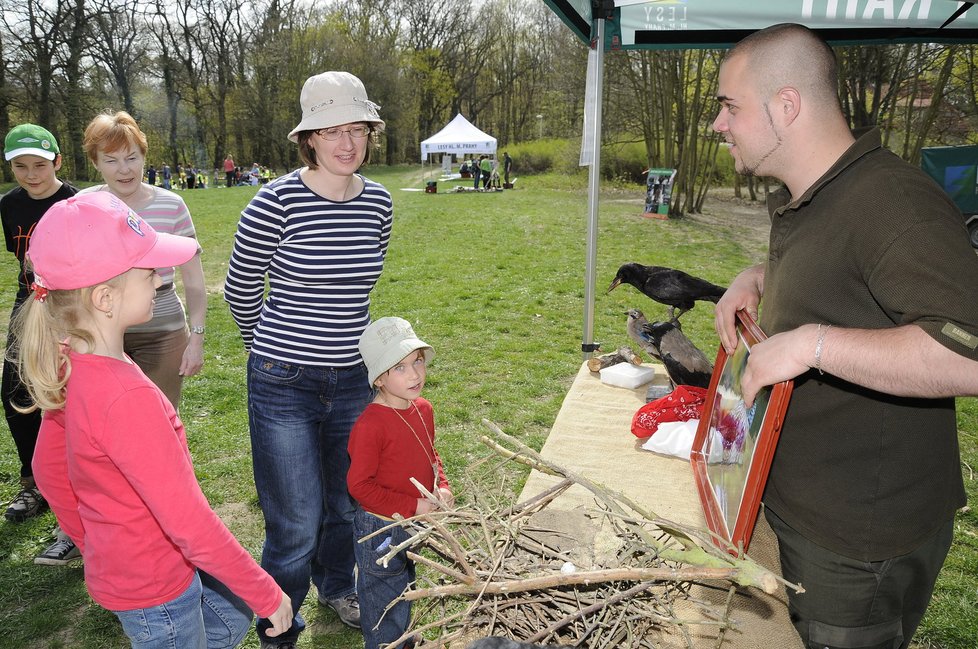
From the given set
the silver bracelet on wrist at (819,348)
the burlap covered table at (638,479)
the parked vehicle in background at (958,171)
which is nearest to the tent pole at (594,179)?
the burlap covered table at (638,479)

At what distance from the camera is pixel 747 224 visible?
622 inches

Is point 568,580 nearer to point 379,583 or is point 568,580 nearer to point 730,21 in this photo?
point 379,583

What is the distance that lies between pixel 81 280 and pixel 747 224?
630 inches

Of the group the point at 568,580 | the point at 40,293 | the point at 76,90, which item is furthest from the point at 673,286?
the point at 76,90

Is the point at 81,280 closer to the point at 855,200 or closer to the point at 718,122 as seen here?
the point at 718,122

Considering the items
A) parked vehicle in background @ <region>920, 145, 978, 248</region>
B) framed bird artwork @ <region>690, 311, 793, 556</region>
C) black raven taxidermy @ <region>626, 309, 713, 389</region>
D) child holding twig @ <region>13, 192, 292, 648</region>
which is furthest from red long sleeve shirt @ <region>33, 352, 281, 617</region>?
parked vehicle in background @ <region>920, 145, 978, 248</region>

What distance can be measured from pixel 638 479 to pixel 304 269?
1554 mm

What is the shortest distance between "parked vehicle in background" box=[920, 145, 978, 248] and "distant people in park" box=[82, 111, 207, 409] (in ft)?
41.7

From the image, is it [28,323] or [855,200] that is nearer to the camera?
[855,200]

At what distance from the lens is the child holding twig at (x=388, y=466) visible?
2.24 metres

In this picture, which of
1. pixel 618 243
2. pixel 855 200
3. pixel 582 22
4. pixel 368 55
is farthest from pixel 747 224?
pixel 368 55

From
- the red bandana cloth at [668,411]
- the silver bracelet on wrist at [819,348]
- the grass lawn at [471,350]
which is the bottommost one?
the grass lawn at [471,350]

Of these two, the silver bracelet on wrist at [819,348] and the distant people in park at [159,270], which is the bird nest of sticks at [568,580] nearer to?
the silver bracelet on wrist at [819,348]

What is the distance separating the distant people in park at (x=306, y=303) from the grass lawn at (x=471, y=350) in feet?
2.84
